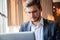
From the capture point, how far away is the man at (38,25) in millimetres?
1390

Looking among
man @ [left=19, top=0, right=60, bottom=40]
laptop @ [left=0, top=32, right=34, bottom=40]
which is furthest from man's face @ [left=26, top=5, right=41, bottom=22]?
laptop @ [left=0, top=32, right=34, bottom=40]

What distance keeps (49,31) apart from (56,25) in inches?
3.7

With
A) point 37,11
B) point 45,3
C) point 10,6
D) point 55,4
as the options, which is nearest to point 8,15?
point 10,6

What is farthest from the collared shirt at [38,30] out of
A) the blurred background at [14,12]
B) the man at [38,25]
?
the blurred background at [14,12]

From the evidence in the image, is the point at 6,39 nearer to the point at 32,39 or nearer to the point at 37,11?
the point at 32,39

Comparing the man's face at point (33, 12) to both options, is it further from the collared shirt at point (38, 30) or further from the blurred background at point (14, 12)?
the blurred background at point (14, 12)

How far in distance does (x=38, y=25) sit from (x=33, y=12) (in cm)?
14

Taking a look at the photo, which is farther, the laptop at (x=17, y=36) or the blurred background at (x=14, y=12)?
the blurred background at (x=14, y=12)

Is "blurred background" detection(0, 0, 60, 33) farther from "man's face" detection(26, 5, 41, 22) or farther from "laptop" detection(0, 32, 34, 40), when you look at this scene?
"laptop" detection(0, 32, 34, 40)

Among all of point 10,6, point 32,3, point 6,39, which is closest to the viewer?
point 6,39

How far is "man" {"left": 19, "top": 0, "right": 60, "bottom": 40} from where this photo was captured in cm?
139

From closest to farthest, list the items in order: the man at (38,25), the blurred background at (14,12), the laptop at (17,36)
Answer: the laptop at (17,36), the man at (38,25), the blurred background at (14,12)

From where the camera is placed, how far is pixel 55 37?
1.41 m

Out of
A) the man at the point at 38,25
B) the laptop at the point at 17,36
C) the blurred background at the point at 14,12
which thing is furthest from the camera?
the blurred background at the point at 14,12
